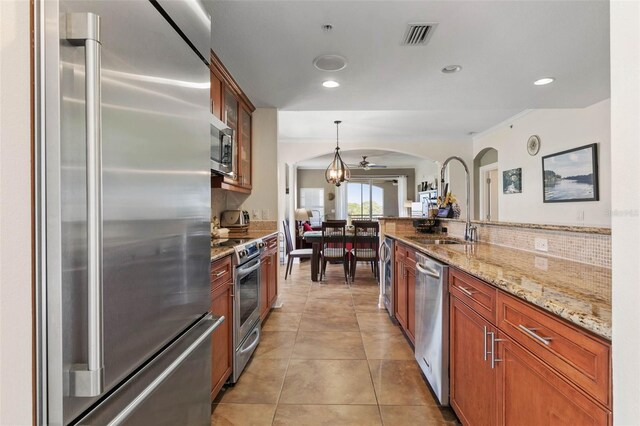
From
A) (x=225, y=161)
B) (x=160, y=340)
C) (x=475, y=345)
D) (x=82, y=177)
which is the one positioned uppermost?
(x=225, y=161)

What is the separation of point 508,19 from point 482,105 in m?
1.83

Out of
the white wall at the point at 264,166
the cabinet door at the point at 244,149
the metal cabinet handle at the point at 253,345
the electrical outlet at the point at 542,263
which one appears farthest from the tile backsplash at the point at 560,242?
the cabinet door at the point at 244,149

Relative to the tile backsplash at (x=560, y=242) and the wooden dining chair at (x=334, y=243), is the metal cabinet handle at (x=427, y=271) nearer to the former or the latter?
the tile backsplash at (x=560, y=242)

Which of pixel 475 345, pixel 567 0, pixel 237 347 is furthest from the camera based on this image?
pixel 237 347

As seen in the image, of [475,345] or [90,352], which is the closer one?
[90,352]

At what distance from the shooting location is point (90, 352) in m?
0.69

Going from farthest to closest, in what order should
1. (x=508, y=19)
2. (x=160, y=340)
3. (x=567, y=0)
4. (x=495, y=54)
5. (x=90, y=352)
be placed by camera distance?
(x=495, y=54) < (x=508, y=19) < (x=567, y=0) < (x=160, y=340) < (x=90, y=352)

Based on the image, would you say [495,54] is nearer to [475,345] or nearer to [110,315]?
[475,345]

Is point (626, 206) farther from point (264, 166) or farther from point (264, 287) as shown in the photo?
point (264, 166)

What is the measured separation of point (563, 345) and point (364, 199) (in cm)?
948

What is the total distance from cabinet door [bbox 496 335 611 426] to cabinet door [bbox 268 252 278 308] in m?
2.46

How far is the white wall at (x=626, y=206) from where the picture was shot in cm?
61

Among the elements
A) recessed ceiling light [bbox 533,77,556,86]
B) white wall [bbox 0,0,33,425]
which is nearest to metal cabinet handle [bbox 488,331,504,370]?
white wall [bbox 0,0,33,425]

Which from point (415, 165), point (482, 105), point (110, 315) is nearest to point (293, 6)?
point (110, 315)
